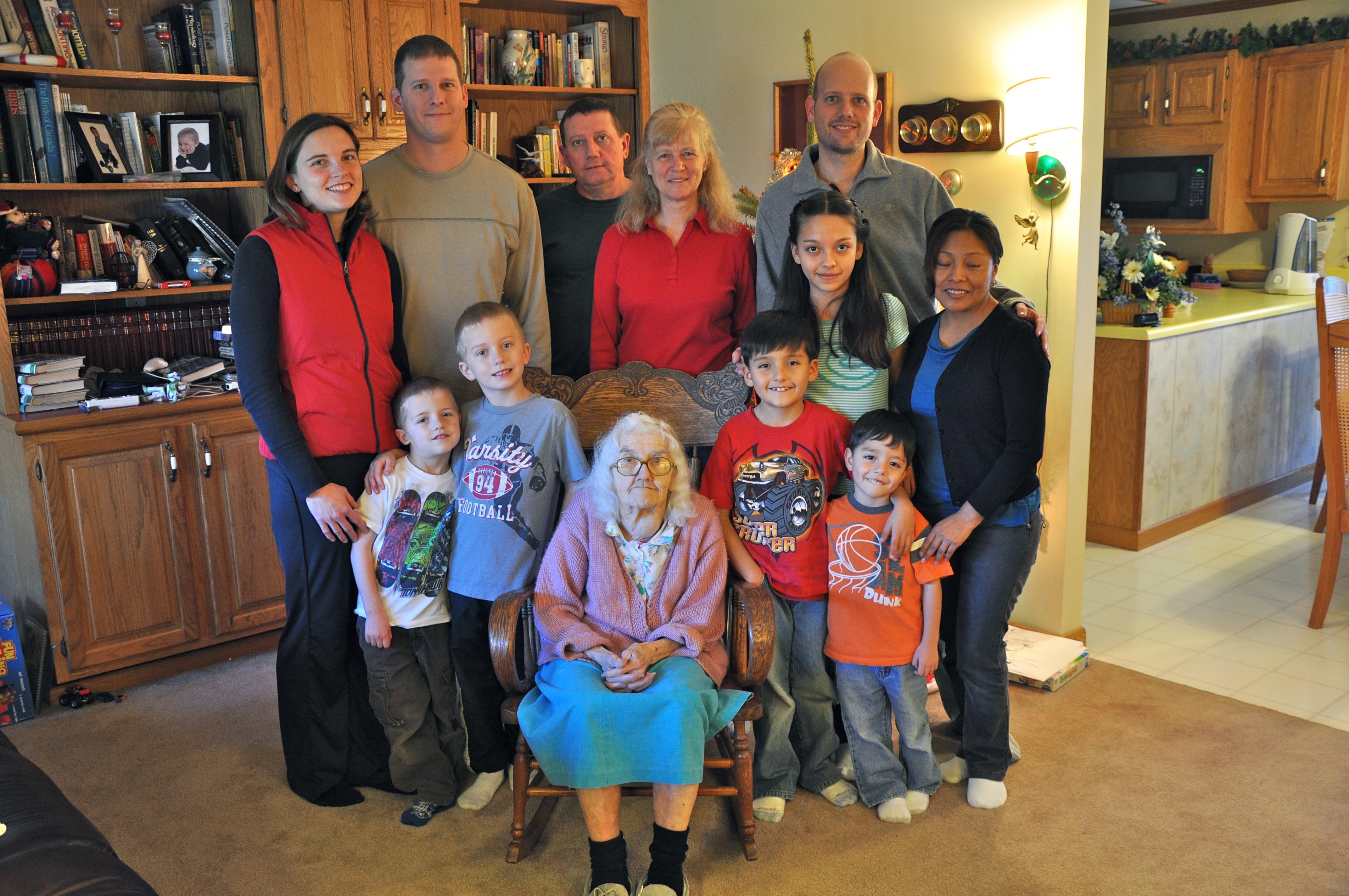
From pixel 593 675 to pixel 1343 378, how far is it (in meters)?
2.94

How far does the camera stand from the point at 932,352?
2428 millimetres

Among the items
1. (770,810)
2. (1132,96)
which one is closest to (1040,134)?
(770,810)

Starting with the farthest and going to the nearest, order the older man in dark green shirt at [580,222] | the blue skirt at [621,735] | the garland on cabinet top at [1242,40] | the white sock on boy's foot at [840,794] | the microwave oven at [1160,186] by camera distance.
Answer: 1. the microwave oven at [1160,186]
2. the garland on cabinet top at [1242,40]
3. the older man in dark green shirt at [580,222]
4. the white sock on boy's foot at [840,794]
5. the blue skirt at [621,735]

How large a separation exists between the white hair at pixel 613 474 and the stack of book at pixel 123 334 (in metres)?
1.89

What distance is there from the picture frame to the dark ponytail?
2.10 metres

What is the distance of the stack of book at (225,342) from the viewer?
3.59 metres

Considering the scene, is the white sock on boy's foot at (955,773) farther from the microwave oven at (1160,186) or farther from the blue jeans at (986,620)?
the microwave oven at (1160,186)

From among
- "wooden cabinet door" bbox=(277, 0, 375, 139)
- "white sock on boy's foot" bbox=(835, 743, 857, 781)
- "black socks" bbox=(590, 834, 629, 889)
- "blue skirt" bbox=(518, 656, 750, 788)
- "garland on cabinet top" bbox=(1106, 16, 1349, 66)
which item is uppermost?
"garland on cabinet top" bbox=(1106, 16, 1349, 66)

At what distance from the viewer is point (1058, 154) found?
312 centimetres

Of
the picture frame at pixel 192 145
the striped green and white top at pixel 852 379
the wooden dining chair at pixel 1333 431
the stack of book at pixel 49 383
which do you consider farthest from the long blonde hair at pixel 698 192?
the wooden dining chair at pixel 1333 431

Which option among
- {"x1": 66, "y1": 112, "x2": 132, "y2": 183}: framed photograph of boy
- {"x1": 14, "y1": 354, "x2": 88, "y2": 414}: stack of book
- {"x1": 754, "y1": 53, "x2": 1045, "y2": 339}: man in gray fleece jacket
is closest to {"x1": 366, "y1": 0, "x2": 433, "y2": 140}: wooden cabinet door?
{"x1": 66, "y1": 112, "x2": 132, "y2": 183}: framed photograph of boy

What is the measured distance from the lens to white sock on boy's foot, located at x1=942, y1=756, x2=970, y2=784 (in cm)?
265

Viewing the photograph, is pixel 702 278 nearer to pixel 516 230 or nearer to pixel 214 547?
pixel 516 230

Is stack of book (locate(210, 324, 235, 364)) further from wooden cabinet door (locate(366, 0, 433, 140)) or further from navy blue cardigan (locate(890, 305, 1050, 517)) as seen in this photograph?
navy blue cardigan (locate(890, 305, 1050, 517))
